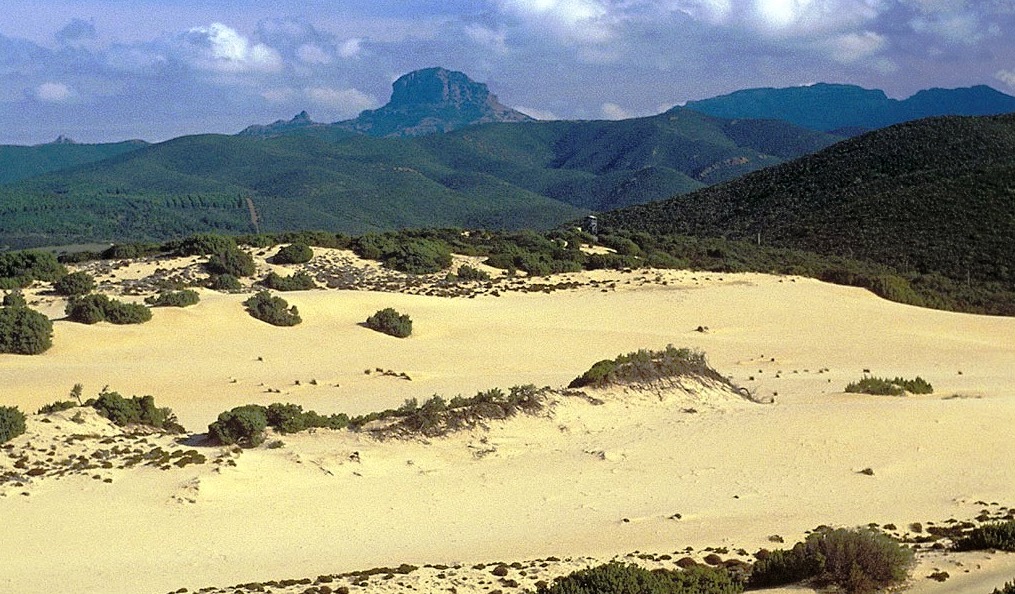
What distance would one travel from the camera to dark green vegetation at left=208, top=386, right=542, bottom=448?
1348 centimetres

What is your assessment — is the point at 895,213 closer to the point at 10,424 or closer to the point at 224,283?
the point at 224,283

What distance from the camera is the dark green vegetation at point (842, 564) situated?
8195 mm

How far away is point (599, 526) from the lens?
1100cm

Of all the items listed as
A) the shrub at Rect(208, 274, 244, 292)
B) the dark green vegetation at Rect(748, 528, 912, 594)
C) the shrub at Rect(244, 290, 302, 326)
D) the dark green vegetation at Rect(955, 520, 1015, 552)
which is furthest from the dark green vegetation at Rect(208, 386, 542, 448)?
the shrub at Rect(208, 274, 244, 292)

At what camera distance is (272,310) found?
24.2m

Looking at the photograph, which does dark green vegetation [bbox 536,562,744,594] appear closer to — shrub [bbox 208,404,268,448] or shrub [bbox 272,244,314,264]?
shrub [bbox 208,404,268,448]

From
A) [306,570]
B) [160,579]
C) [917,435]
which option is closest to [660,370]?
[917,435]

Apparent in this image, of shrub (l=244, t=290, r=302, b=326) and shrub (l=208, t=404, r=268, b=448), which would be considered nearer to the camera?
shrub (l=208, t=404, r=268, b=448)

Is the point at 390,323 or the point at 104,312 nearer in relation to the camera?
the point at 104,312

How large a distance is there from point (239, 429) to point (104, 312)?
11.6 metres

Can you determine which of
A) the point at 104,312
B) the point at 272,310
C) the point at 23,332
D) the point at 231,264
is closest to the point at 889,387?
the point at 272,310

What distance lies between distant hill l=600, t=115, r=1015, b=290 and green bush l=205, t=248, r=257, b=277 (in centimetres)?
3331

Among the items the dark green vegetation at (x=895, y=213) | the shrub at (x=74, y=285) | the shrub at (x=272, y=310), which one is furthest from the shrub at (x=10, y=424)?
the dark green vegetation at (x=895, y=213)

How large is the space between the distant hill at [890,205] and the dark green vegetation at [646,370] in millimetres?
31834
